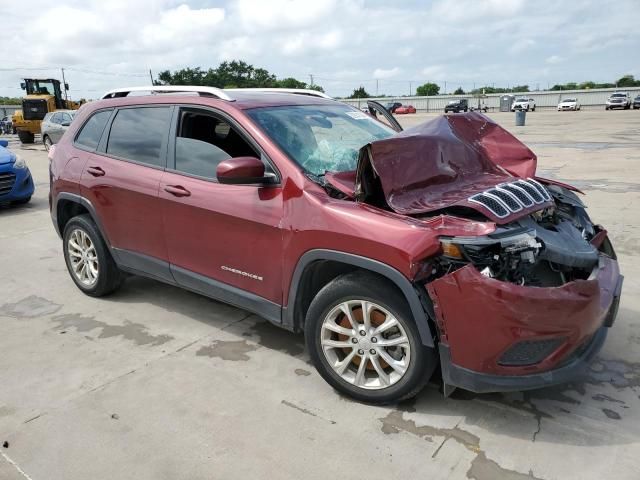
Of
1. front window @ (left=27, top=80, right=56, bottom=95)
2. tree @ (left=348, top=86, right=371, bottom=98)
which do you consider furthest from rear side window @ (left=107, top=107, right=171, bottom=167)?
tree @ (left=348, top=86, right=371, bottom=98)

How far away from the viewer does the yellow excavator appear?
2628cm

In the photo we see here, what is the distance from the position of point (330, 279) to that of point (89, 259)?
2.59 meters

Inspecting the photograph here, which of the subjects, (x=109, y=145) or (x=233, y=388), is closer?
(x=233, y=388)

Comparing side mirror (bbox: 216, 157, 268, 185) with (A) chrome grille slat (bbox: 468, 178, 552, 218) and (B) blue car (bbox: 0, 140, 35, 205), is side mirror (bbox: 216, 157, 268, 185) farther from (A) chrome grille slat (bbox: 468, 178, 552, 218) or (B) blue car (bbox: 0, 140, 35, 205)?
(B) blue car (bbox: 0, 140, 35, 205)

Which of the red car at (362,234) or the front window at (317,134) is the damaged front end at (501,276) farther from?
the front window at (317,134)

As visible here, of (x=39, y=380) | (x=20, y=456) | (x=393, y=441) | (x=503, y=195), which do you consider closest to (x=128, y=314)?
(x=39, y=380)

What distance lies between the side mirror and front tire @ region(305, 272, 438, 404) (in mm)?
801

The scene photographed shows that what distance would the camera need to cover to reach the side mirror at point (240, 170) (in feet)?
10.2

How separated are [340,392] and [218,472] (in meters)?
0.87

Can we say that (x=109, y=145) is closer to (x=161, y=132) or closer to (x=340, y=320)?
(x=161, y=132)

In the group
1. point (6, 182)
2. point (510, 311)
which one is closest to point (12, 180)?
point (6, 182)

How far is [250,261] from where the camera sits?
3420 mm

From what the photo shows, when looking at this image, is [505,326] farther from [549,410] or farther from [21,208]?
[21,208]

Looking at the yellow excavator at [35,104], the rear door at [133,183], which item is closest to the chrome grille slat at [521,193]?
the rear door at [133,183]
